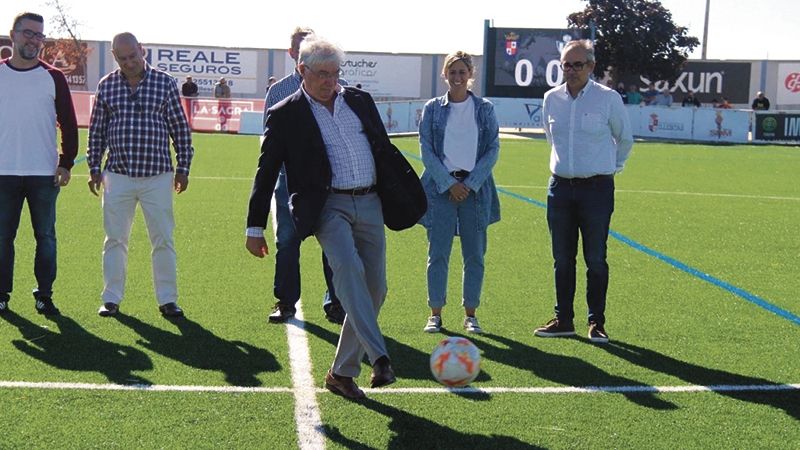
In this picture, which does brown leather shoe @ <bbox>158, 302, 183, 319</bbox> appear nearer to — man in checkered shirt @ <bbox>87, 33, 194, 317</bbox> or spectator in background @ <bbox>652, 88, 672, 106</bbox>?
man in checkered shirt @ <bbox>87, 33, 194, 317</bbox>

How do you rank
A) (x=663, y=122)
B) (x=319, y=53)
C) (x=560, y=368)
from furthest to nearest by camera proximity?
1. (x=663, y=122)
2. (x=560, y=368)
3. (x=319, y=53)

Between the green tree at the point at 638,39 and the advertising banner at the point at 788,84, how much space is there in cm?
643

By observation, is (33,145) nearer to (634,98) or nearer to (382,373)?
(382,373)

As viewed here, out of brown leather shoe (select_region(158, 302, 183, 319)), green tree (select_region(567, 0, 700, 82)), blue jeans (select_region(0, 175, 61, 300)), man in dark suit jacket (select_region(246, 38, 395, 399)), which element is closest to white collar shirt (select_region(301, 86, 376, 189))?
man in dark suit jacket (select_region(246, 38, 395, 399))

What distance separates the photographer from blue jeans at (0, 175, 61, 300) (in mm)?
7500

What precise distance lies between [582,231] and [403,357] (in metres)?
1.57

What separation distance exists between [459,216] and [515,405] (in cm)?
202

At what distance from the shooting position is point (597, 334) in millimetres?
7207

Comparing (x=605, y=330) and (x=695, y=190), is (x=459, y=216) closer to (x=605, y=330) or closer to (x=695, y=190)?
(x=605, y=330)

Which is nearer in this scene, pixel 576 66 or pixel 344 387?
pixel 344 387

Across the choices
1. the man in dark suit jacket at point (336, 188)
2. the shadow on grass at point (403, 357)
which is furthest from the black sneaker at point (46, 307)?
the man in dark suit jacket at point (336, 188)

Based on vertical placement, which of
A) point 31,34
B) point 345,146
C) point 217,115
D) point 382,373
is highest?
point 31,34

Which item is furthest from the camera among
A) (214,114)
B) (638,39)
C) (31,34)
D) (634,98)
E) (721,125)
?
(638,39)

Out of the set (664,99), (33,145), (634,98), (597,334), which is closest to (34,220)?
(33,145)
